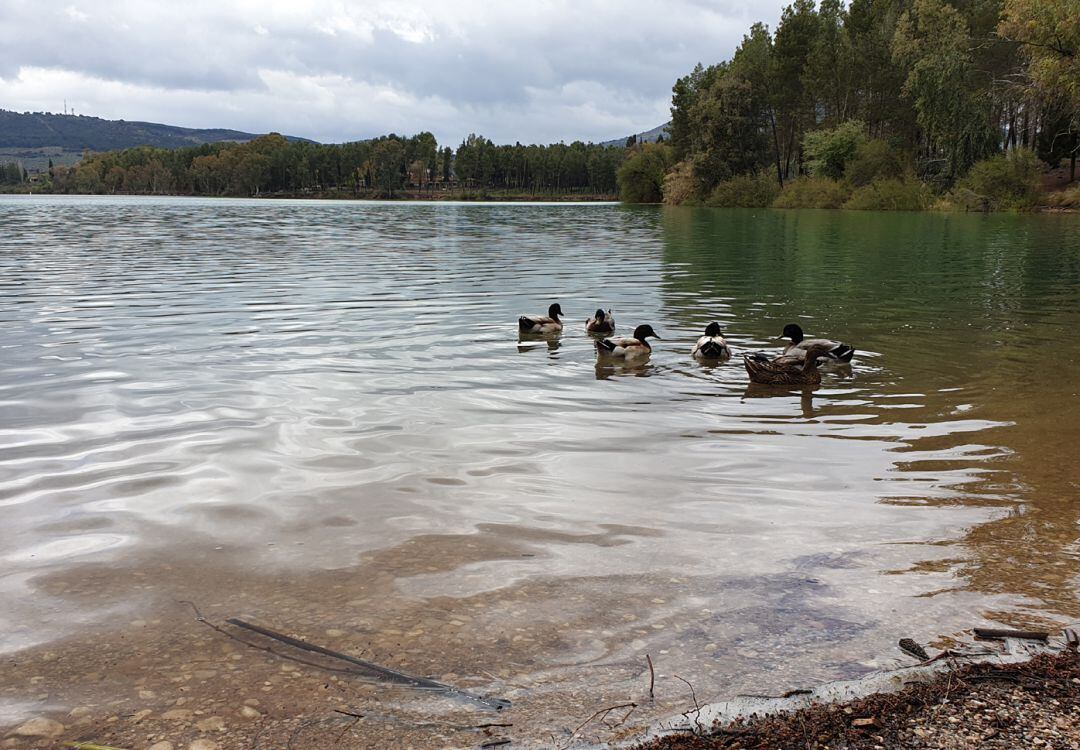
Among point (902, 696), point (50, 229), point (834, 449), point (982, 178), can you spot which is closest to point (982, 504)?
point (834, 449)

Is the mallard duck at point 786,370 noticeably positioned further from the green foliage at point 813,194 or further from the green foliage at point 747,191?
the green foliage at point 747,191

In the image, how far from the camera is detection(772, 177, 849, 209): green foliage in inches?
3610

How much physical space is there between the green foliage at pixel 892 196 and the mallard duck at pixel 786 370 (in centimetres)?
7765

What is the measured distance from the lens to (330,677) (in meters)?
4.26

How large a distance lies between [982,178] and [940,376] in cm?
7387

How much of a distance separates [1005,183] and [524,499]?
265 ft

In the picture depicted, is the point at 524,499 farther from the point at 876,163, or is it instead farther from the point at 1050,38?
the point at 876,163

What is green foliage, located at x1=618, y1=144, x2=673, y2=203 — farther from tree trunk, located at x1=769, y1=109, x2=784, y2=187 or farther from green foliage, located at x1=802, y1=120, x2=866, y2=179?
green foliage, located at x1=802, y1=120, x2=866, y2=179

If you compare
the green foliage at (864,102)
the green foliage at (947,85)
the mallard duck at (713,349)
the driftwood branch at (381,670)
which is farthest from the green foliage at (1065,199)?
the driftwood branch at (381,670)

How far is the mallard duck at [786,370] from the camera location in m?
11.6

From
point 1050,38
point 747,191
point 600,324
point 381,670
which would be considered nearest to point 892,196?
point 747,191

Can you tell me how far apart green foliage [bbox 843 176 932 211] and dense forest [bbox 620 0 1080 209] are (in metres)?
0.13

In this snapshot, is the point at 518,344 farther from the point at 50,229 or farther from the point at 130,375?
the point at 50,229

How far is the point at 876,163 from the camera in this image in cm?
8831
